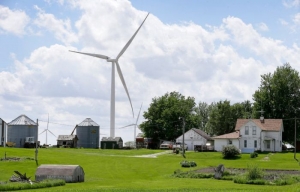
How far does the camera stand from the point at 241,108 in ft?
491

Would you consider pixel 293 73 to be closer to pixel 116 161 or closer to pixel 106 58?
pixel 106 58

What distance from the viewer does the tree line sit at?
119062mm

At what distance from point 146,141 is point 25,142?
31.6 m

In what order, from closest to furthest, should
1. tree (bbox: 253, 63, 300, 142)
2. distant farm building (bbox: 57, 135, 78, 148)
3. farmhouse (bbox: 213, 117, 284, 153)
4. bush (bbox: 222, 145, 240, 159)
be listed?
1. bush (bbox: 222, 145, 240, 159)
2. farmhouse (bbox: 213, 117, 284, 153)
3. tree (bbox: 253, 63, 300, 142)
4. distant farm building (bbox: 57, 135, 78, 148)

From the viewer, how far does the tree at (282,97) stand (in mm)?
118125

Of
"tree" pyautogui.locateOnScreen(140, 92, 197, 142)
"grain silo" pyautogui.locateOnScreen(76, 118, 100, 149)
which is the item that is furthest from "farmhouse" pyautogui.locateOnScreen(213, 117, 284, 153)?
"grain silo" pyautogui.locateOnScreen(76, 118, 100, 149)

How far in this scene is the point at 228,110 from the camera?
484ft

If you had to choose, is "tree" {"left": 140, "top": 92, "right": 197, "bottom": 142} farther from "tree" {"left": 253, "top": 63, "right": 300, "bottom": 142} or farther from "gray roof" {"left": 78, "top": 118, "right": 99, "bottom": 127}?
"tree" {"left": 253, "top": 63, "right": 300, "bottom": 142}

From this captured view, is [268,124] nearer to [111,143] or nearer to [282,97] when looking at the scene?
[282,97]

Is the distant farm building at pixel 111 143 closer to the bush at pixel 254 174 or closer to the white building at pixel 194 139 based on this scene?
the white building at pixel 194 139

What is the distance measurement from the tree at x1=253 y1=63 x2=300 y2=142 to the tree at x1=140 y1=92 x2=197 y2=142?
24.6 m

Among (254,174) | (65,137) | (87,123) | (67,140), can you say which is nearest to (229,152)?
(254,174)

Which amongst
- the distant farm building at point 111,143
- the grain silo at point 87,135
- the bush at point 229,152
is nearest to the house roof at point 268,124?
the bush at point 229,152

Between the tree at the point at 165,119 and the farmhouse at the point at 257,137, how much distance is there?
33229 mm
